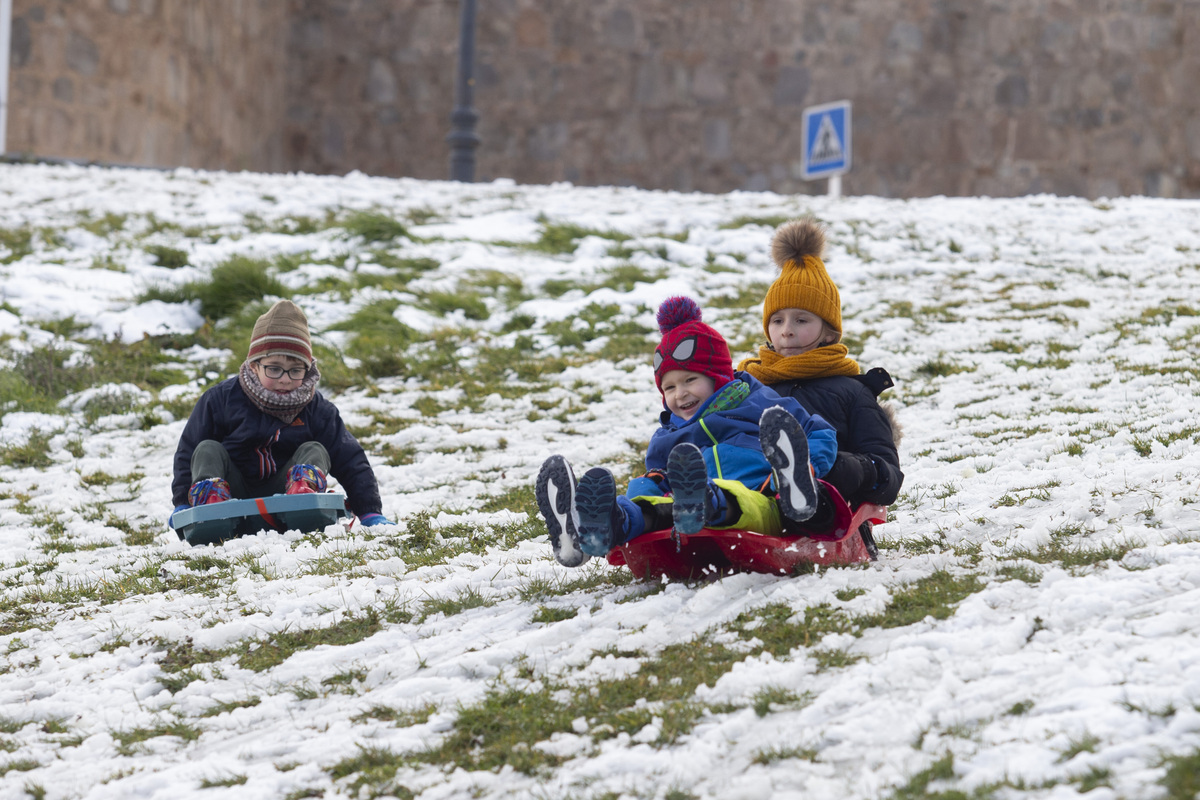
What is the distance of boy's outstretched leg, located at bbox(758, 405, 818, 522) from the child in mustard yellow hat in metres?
0.41

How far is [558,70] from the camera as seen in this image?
16.9m

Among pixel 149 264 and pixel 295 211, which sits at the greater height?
pixel 295 211

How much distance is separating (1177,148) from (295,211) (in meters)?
12.3

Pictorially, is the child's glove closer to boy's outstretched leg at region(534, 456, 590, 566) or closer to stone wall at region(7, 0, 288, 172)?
boy's outstretched leg at region(534, 456, 590, 566)

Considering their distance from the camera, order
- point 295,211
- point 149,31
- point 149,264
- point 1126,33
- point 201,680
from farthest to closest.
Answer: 1. point 1126,33
2. point 149,31
3. point 295,211
4. point 149,264
5. point 201,680

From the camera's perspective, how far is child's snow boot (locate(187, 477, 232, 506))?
4.52m

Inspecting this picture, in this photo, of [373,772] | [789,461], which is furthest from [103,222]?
[373,772]

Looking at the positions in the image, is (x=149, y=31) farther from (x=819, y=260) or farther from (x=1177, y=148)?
(x=1177, y=148)

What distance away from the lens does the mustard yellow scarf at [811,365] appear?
3.88 meters

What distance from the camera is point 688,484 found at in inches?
126

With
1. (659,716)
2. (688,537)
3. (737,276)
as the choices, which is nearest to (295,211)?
(737,276)

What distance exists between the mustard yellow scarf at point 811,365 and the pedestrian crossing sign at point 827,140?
32.5 ft

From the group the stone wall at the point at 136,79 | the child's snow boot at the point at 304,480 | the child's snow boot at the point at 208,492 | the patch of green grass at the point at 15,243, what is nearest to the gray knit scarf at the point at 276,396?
the child's snow boot at the point at 304,480

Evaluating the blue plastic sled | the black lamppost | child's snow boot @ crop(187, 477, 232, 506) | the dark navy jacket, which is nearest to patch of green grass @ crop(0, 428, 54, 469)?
the blue plastic sled
